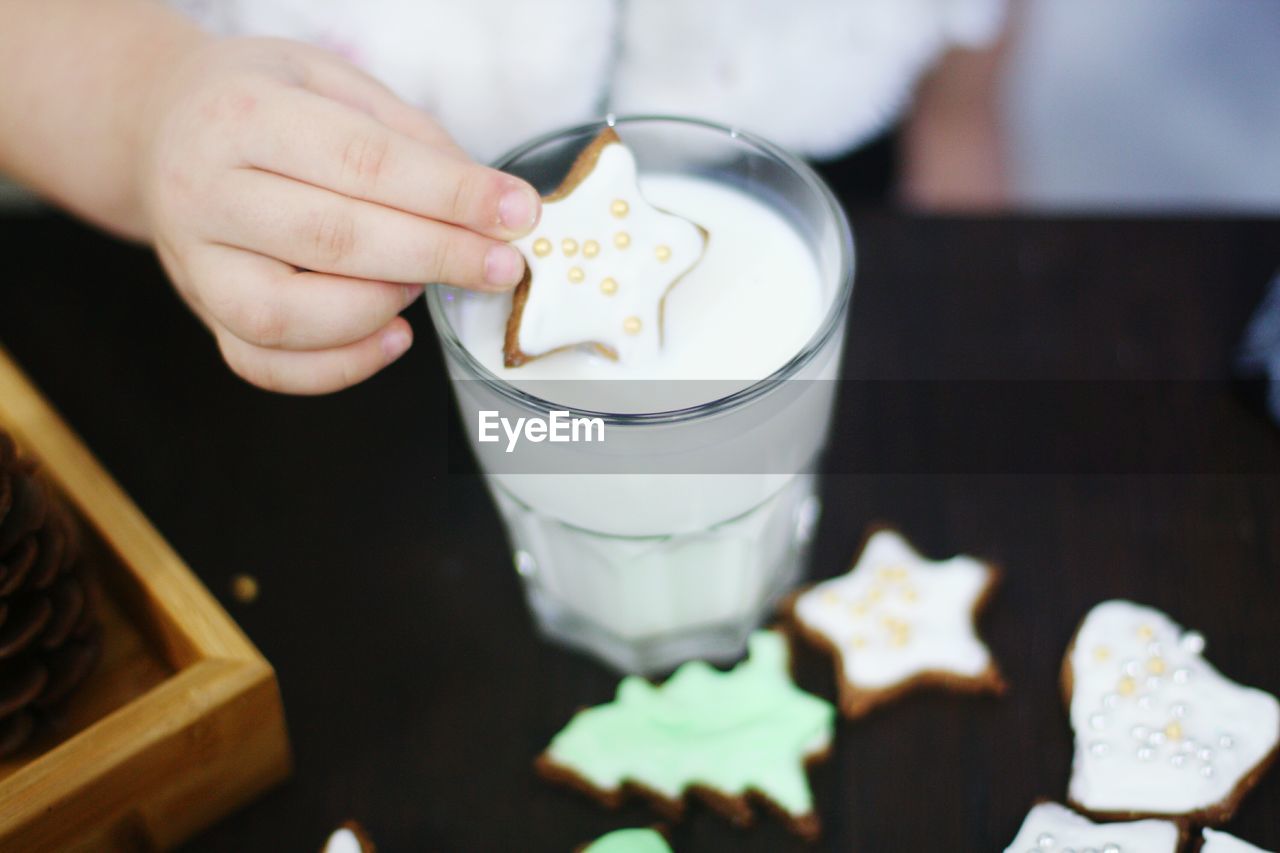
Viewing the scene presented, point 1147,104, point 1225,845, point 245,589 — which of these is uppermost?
point 245,589

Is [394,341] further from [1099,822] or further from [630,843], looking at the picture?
[1099,822]

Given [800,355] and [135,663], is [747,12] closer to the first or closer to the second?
[800,355]

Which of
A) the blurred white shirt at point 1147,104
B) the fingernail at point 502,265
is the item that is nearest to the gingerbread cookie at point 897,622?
the fingernail at point 502,265

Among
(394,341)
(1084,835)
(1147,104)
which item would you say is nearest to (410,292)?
(394,341)

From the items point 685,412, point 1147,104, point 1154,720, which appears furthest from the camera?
point 1147,104

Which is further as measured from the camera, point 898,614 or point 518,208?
point 898,614

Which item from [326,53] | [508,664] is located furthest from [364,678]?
[326,53]

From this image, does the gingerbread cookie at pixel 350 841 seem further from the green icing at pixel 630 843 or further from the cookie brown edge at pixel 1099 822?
the cookie brown edge at pixel 1099 822
